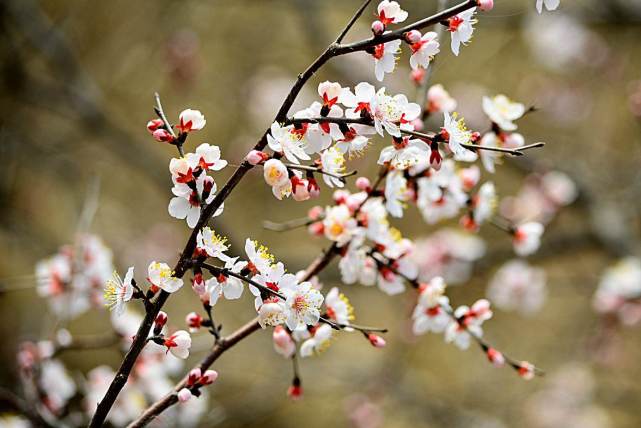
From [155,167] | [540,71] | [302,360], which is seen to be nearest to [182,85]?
[155,167]

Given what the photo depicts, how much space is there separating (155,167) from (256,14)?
2.10 metres

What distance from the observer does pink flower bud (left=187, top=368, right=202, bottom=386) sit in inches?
38.0

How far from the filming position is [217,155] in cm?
87

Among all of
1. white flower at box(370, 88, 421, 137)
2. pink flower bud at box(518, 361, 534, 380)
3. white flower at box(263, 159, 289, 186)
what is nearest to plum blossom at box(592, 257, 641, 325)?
pink flower bud at box(518, 361, 534, 380)

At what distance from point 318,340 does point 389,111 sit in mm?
393

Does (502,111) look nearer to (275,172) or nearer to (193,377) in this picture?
(275,172)

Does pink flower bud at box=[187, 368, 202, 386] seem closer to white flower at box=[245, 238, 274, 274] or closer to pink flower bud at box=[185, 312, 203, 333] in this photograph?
pink flower bud at box=[185, 312, 203, 333]

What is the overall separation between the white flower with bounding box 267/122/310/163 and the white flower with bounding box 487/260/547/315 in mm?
1950

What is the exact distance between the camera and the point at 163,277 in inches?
33.4

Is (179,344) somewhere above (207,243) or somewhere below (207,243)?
below

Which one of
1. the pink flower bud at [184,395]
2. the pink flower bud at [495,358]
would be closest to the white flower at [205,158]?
the pink flower bud at [184,395]

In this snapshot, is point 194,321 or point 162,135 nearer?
point 162,135

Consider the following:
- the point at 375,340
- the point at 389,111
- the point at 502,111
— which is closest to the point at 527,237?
the point at 502,111

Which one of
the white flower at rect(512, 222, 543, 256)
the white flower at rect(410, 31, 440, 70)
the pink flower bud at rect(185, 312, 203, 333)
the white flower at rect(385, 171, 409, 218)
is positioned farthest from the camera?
the white flower at rect(512, 222, 543, 256)
